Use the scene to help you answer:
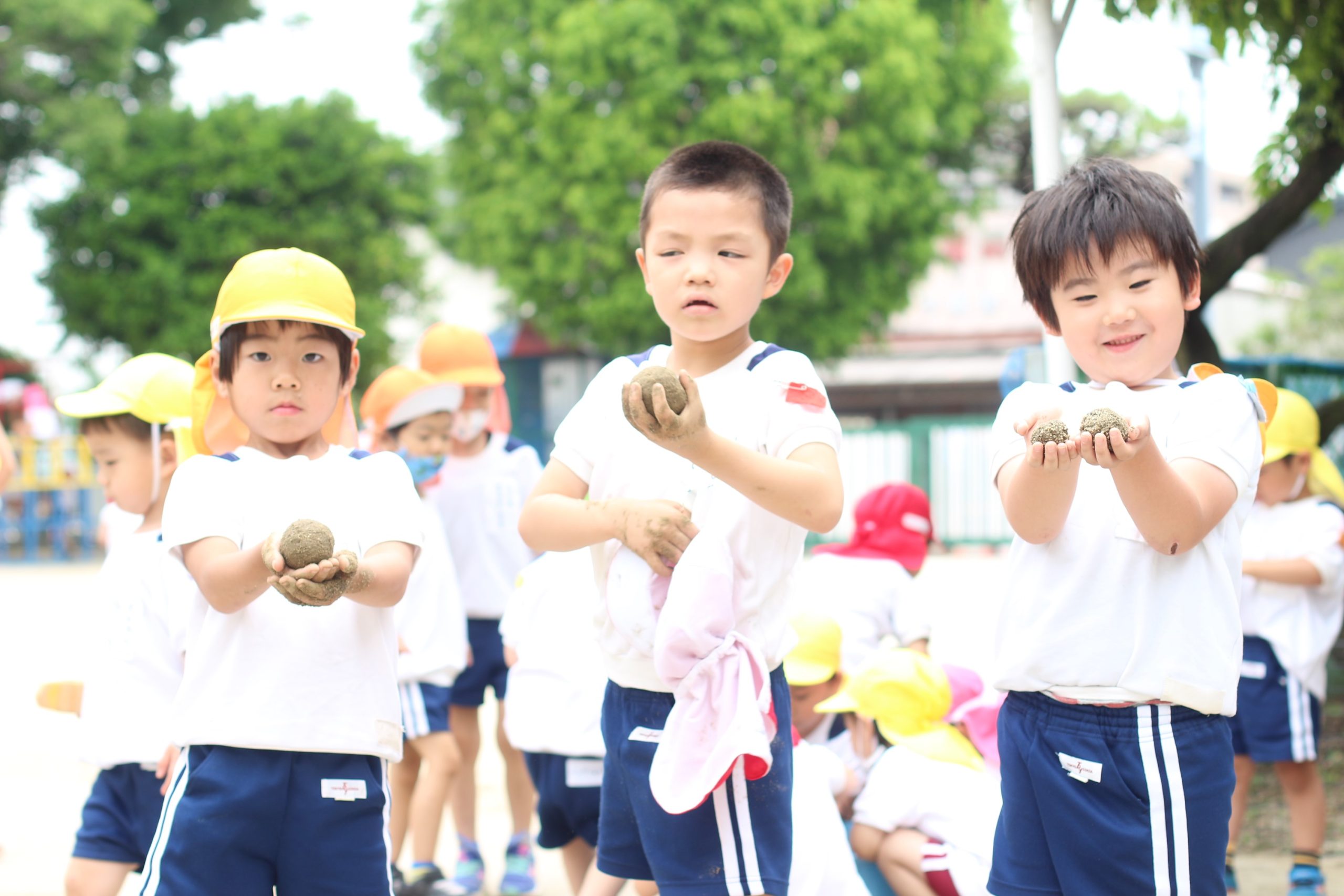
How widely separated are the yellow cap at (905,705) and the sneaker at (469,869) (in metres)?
1.47

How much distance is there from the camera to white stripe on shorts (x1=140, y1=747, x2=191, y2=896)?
2277 millimetres

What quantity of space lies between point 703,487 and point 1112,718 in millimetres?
767

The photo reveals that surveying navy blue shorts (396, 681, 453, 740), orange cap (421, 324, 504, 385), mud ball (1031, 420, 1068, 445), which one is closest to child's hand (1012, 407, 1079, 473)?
mud ball (1031, 420, 1068, 445)

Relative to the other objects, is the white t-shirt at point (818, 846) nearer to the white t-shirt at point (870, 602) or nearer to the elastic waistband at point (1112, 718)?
the elastic waistband at point (1112, 718)

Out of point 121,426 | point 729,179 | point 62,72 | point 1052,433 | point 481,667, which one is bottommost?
point 481,667

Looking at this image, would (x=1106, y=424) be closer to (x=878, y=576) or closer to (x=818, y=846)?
(x=818, y=846)

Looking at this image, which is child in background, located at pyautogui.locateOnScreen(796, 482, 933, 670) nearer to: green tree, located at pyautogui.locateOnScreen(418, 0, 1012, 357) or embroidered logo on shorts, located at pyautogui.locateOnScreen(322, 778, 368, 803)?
embroidered logo on shorts, located at pyautogui.locateOnScreen(322, 778, 368, 803)

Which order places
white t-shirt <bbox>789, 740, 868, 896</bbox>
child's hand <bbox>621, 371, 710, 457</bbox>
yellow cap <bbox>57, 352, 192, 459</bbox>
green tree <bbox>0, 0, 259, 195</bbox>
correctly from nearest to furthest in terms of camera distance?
child's hand <bbox>621, 371, 710, 457</bbox> < white t-shirt <bbox>789, 740, 868, 896</bbox> < yellow cap <bbox>57, 352, 192, 459</bbox> < green tree <bbox>0, 0, 259, 195</bbox>

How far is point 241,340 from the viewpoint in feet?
7.97

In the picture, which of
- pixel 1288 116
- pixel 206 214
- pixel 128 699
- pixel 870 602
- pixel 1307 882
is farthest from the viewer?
pixel 206 214

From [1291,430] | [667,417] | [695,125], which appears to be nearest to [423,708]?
[667,417]

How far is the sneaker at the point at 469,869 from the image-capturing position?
4191mm

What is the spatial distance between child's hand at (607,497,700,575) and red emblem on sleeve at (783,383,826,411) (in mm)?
278

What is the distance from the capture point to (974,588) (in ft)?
39.3
